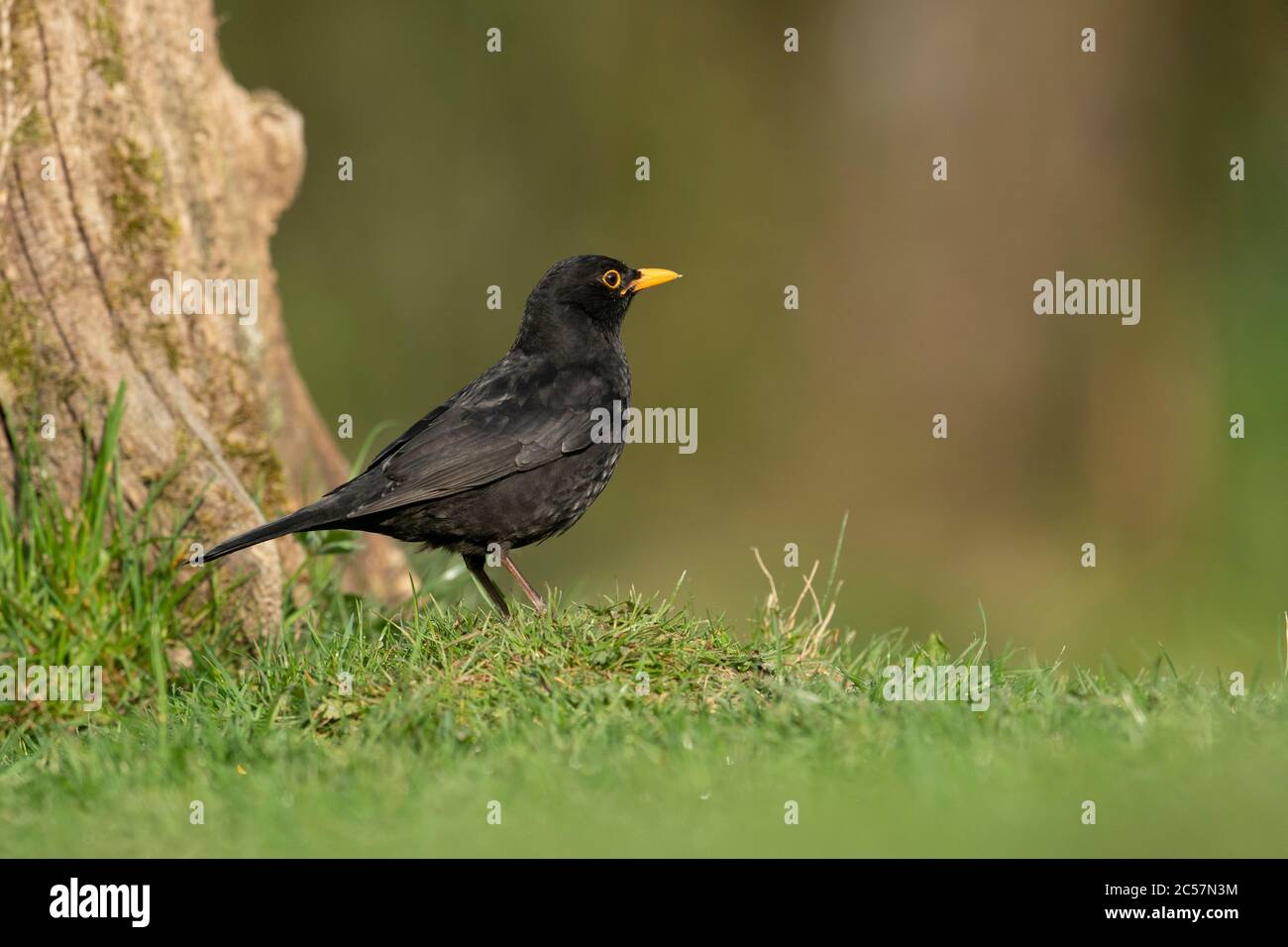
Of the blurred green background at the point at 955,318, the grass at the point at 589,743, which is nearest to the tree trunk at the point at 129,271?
the grass at the point at 589,743

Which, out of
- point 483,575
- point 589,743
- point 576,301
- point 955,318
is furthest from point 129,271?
point 955,318

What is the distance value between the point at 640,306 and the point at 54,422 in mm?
10287

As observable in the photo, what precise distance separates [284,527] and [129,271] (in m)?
1.97

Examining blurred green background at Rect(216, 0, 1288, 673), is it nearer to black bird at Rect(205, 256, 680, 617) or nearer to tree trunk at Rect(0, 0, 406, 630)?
black bird at Rect(205, 256, 680, 617)

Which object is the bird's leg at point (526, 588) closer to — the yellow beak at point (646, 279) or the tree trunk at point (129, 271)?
the tree trunk at point (129, 271)

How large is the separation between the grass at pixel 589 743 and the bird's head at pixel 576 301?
160 cm

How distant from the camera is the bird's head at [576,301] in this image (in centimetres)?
688

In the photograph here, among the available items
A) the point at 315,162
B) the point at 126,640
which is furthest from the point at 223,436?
the point at 315,162

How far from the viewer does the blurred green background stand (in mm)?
11594

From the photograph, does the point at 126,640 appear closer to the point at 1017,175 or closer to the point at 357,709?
the point at 357,709

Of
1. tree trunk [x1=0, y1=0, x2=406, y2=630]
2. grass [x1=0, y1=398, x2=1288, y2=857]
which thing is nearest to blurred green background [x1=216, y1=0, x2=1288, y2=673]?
tree trunk [x1=0, y1=0, x2=406, y2=630]

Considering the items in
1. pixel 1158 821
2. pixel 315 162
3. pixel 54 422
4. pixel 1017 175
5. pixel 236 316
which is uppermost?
pixel 315 162

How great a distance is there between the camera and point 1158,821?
413 cm

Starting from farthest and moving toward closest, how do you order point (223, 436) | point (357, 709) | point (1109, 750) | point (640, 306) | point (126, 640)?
point (640, 306) < point (223, 436) < point (126, 640) < point (357, 709) < point (1109, 750)
